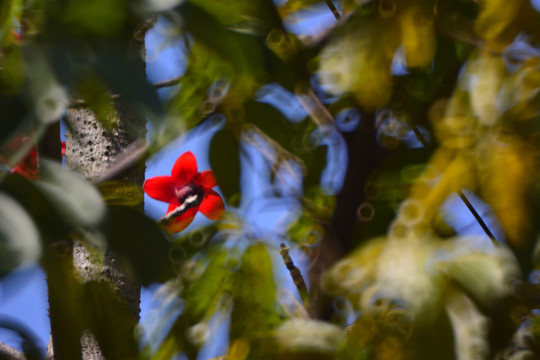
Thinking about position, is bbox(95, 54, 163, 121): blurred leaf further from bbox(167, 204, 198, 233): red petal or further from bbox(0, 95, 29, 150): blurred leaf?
bbox(167, 204, 198, 233): red petal

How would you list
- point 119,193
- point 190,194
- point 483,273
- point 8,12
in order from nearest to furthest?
point 483,273
point 8,12
point 119,193
point 190,194

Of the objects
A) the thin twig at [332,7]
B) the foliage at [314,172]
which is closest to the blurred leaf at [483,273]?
the foliage at [314,172]

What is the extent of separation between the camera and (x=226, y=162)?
0.47m

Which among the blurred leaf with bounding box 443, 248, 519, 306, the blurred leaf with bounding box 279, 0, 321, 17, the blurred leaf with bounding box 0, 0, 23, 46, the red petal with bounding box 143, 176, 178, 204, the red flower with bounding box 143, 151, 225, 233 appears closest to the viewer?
the blurred leaf with bounding box 443, 248, 519, 306

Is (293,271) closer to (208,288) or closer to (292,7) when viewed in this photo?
(208,288)

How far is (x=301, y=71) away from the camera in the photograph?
461mm

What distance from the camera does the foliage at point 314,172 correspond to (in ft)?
1.03

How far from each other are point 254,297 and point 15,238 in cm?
15

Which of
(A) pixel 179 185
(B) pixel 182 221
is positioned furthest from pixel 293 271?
(A) pixel 179 185

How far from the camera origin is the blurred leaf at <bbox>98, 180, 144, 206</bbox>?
0.48m

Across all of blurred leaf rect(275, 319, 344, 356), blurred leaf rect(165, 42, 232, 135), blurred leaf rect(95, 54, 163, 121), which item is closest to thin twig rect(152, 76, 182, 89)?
blurred leaf rect(165, 42, 232, 135)

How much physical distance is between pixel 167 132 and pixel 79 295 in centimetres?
12

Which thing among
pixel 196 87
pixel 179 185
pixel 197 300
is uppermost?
pixel 196 87

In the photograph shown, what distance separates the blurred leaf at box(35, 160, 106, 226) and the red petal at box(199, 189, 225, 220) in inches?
5.1
